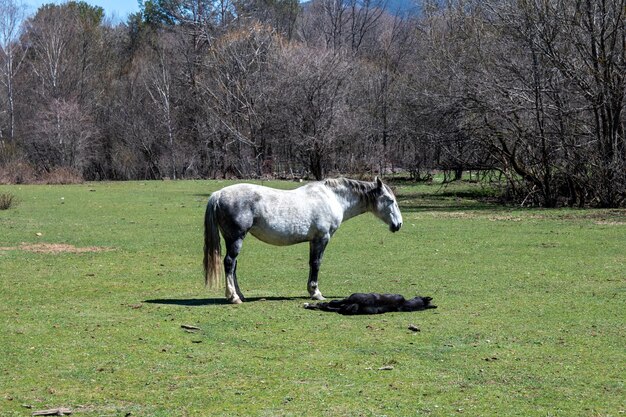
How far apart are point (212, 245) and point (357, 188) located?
264cm

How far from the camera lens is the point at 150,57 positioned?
242ft

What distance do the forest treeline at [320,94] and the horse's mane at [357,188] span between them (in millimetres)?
19207

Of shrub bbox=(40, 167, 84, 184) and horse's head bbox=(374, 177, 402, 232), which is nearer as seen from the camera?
horse's head bbox=(374, 177, 402, 232)

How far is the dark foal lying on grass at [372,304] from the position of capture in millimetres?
11352

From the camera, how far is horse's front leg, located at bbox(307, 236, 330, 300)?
12719 millimetres

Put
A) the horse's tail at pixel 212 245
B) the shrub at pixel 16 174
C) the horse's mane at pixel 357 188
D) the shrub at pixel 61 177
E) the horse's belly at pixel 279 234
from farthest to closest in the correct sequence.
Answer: the shrub at pixel 61 177
the shrub at pixel 16 174
the horse's mane at pixel 357 188
the horse's belly at pixel 279 234
the horse's tail at pixel 212 245

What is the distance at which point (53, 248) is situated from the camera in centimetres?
1948

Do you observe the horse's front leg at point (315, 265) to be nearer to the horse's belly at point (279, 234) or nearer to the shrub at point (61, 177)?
the horse's belly at point (279, 234)

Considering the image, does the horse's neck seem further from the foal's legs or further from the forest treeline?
the forest treeline

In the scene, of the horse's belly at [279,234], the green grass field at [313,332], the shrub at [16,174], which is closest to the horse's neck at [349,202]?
the horse's belly at [279,234]

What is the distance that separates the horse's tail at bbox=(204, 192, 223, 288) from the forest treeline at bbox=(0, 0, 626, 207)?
21628 mm

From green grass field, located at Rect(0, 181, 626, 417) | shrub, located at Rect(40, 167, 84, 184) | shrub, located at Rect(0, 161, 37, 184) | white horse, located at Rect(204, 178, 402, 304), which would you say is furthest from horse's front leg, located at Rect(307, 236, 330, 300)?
shrub, located at Rect(0, 161, 37, 184)

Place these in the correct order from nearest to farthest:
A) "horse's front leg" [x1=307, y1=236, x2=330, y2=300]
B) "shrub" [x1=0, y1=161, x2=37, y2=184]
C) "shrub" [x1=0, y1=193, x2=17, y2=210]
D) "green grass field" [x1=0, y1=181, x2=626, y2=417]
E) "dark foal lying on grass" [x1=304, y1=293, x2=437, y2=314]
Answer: "green grass field" [x1=0, y1=181, x2=626, y2=417], "dark foal lying on grass" [x1=304, y1=293, x2=437, y2=314], "horse's front leg" [x1=307, y1=236, x2=330, y2=300], "shrub" [x1=0, y1=193, x2=17, y2=210], "shrub" [x1=0, y1=161, x2=37, y2=184]

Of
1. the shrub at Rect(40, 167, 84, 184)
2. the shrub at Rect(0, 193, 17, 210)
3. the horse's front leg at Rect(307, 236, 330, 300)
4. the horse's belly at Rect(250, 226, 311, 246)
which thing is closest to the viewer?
the horse's belly at Rect(250, 226, 311, 246)
